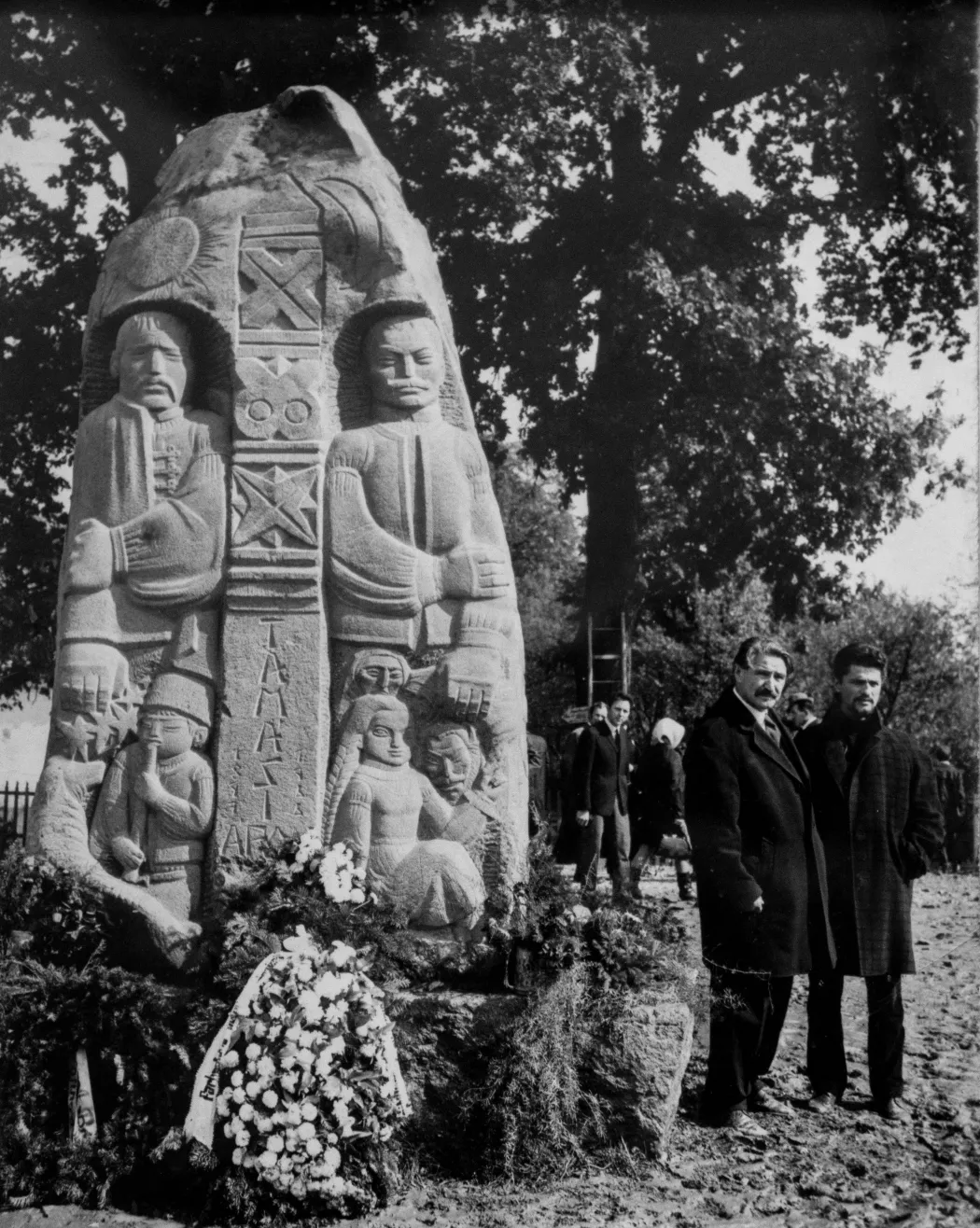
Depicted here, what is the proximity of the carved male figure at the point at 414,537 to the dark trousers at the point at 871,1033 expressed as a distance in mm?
1768

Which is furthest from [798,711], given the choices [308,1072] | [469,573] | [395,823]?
[308,1072]

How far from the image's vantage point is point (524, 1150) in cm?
444

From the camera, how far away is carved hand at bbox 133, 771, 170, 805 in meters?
5.23

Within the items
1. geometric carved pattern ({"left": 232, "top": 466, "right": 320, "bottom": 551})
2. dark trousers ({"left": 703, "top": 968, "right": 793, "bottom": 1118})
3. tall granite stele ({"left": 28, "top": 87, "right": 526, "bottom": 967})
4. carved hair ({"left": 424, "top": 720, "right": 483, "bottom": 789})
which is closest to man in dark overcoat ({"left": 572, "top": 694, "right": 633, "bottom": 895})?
tall granite stele ({"left": 28, "top": 87, "right": 526, "bottom": 967})

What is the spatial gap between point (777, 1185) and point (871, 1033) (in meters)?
0.92

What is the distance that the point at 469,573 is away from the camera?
5.44m

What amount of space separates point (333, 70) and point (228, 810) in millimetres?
8109

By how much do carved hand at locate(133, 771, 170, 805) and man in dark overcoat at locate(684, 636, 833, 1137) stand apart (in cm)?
209

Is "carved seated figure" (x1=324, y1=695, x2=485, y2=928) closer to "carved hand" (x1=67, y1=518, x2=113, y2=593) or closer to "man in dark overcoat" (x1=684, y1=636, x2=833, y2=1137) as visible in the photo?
"man in dark overcoat" (x1=684, y1=636, x2=833, y2=1137)

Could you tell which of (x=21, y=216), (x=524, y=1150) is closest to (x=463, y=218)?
(x=21, y=216)

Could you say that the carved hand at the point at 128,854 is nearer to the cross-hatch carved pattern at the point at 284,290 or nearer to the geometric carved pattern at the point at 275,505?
the geometric carved pattern at the point at 275,505

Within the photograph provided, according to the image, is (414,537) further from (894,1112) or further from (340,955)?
(894,1112)

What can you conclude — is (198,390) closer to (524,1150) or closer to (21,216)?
(524,1150)

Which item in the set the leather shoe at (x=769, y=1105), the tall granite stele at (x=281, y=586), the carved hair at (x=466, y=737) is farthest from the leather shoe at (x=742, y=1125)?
the carved hair at (x=466, y=737)
